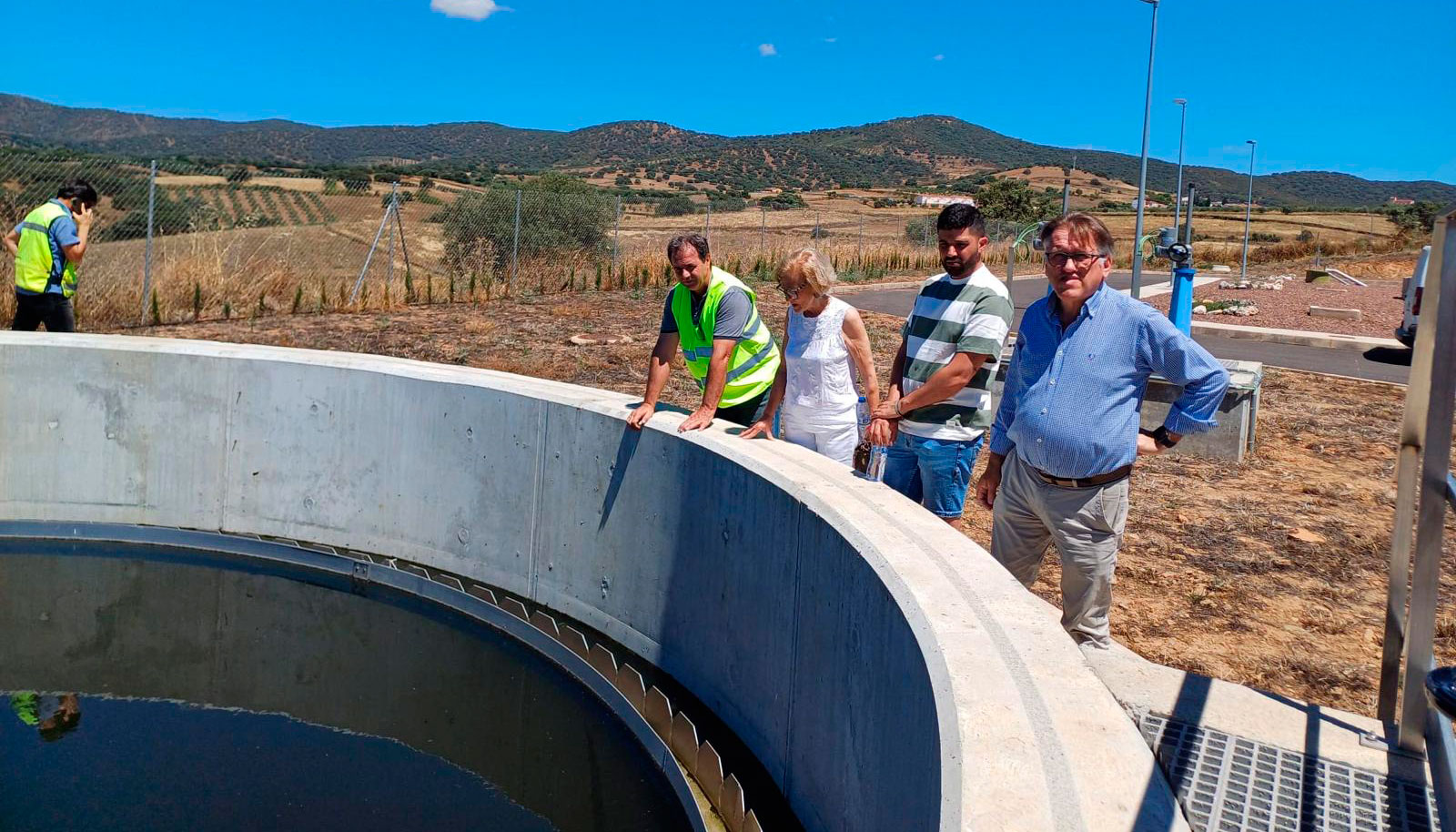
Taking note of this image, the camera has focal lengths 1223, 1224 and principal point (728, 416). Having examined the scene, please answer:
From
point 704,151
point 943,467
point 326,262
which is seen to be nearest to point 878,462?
point 943,467

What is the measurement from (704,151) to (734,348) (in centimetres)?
11951

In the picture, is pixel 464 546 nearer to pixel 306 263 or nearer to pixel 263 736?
pixel 263 736

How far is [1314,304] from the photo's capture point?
2095 centimetres

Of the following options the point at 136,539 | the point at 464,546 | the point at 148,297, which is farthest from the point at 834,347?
the point at 148,297

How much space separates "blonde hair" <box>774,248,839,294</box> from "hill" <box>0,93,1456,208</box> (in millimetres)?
98338

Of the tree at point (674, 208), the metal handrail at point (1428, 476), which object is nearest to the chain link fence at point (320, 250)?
the metal handrail at point (1428, 476)

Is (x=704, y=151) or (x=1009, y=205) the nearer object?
(x=1009, y=205)

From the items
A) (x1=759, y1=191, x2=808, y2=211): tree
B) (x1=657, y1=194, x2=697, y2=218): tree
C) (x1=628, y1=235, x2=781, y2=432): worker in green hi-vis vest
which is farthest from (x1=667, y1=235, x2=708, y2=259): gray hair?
(x1=759, y1=191, x2=808, y2=211): tree

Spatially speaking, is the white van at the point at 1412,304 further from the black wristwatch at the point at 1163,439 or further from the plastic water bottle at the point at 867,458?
the black wristwatch at the point at 1163,439

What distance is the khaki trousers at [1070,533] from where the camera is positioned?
372cm

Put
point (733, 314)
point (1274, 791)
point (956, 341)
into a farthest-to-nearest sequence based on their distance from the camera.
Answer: point (733, 314), point (956, 341), point (1274, 791)

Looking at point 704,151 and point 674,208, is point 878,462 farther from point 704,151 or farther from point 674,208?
point 704,151

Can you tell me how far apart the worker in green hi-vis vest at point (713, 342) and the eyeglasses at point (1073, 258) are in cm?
170

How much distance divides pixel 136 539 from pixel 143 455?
475 millimetres
